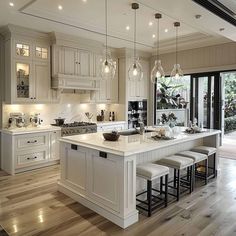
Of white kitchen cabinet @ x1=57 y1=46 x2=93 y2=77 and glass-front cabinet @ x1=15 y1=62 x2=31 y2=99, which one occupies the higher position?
white kitchen cabinet @ x1=57 y1=46 x2=93 y2=77

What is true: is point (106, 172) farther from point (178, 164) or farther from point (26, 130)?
point (26, 130)

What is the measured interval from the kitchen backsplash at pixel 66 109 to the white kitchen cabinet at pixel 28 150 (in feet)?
2.09

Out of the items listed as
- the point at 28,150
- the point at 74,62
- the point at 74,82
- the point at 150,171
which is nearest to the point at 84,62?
the point at 74,62

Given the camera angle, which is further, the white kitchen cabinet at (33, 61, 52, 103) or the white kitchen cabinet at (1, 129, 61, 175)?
the white kitchen cabinet at (33, 61, 52, 103)

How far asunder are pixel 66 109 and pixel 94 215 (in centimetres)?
376

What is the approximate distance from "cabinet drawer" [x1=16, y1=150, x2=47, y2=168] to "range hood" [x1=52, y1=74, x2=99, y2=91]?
162 cm

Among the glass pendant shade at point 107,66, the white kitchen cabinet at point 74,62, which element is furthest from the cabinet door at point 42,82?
the glass pendant shade at point 107,66

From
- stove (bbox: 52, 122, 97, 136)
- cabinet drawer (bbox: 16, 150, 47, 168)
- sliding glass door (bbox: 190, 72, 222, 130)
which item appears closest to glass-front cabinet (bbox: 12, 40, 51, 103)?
stove (bbox: 52, 122, 97, 136)

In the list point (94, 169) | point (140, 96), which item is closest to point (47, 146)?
point (94, 169)

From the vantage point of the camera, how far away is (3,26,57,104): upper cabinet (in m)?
5.03

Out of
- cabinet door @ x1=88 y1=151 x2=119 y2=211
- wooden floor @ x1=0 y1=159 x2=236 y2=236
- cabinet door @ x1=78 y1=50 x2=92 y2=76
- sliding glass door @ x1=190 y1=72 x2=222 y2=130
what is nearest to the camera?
wooden floor @ x1=0 y1=159 x2=236 y2=236

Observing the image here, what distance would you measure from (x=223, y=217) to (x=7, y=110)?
4729 mm

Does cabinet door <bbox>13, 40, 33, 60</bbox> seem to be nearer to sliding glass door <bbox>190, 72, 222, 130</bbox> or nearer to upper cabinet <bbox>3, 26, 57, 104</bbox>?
upper cabinet <bbox>3, 26, 57, 104</bbox>

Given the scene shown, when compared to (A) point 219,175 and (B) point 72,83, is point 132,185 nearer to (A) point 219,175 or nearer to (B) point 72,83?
(A) point 219,175
